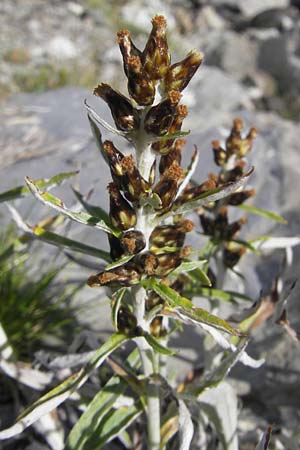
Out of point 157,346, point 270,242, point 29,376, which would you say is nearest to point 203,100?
point 270,242

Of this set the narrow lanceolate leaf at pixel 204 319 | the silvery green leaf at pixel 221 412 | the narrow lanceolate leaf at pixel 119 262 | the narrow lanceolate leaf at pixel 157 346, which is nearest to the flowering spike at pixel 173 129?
the narrow lanceolate leaf at pixel 119 262

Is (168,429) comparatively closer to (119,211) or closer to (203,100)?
(119,211)

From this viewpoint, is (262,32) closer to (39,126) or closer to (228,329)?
(39,126)

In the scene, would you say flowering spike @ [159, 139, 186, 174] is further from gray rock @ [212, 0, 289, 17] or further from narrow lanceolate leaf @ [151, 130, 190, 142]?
gray rock @ [212, 0, 289, 17]

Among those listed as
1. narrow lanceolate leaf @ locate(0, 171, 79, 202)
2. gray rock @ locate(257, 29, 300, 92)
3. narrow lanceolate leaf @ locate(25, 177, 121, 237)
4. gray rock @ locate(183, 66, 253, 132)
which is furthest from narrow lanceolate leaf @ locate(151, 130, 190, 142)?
gray rock @ locate(257, 29, 300, 92)

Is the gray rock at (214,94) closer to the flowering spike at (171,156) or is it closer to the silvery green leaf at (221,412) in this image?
the silvery green leaf at (221,412)
